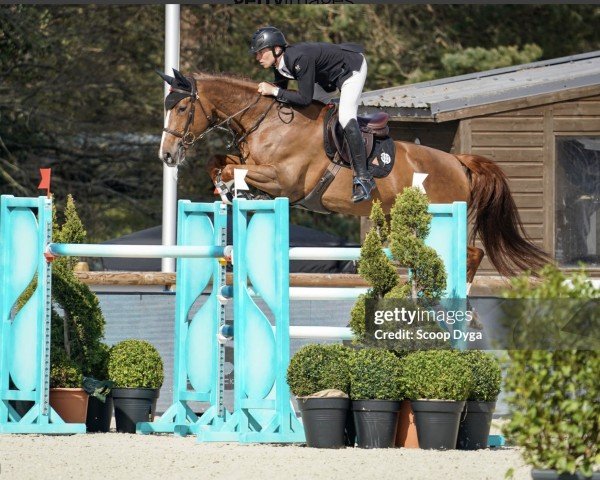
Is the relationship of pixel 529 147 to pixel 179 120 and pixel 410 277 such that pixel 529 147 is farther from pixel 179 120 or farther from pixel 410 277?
pixel 410 277

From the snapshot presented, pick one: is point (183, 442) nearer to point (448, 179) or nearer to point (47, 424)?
point (47, 424)

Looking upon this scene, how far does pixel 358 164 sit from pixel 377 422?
2667mm

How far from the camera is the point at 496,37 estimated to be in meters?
21.8

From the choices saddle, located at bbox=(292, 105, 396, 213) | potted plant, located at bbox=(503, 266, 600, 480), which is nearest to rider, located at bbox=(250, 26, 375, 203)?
saddle, located at bbox=(292, 105, 396, 213)

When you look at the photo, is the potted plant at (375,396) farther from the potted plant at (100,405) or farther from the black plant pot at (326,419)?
the potted plant at (100,405)

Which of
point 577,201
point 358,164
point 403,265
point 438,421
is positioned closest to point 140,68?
point 577,201

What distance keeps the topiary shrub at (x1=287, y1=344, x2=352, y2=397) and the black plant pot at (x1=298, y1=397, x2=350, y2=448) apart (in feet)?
0.23

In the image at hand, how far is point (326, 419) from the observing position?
19.9 ft

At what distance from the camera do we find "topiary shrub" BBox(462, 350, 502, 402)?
6094 millimetres

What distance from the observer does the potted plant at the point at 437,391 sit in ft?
19.5

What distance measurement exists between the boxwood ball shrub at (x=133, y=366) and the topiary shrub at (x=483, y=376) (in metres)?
1.96

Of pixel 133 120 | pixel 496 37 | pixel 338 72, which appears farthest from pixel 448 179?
pixel 496 37

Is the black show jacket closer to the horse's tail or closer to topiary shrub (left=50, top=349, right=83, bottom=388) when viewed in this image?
the horse's tail

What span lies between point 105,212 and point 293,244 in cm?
865
